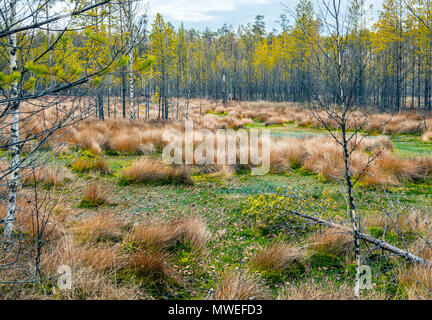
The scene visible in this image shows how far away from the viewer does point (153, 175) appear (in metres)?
7.41

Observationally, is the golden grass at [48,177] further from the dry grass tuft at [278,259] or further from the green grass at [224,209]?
the dry grass tuft at [278,259]

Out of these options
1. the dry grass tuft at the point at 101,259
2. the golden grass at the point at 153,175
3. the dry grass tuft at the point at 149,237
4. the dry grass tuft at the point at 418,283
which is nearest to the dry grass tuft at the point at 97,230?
the dry grass tuft at the point at 149,237

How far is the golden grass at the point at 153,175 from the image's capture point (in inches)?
288

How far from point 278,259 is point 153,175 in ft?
14.7

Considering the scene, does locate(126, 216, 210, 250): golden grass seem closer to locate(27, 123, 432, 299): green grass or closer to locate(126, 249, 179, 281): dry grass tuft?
locate(27, 123, 432, 299): green grass

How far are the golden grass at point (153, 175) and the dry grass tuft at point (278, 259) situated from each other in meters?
3.87

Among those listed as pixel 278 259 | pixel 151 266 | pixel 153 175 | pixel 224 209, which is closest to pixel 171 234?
pixel 151 266

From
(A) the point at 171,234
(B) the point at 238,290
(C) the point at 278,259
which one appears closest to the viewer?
(B) the point at 238,290

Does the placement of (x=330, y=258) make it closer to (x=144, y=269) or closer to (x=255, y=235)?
(x=255, y=235)

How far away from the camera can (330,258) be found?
13.0ft

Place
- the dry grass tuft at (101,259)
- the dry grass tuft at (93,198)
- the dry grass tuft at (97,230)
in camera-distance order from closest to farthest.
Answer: the dry grass tuft at (101,259) → the dry grass tuft at (97,230) → the dry grass tuft at (93,198)

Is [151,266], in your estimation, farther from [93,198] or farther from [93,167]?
[93,167]

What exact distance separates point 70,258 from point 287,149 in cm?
740
